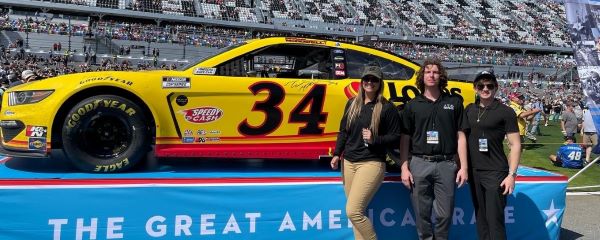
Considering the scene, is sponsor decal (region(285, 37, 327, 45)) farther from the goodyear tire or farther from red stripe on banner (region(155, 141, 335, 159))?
the goodyear tire

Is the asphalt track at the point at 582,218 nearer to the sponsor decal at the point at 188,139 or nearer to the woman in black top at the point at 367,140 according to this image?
the woman in black top at the point at 367,140

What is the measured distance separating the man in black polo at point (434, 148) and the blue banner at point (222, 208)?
0.65 m

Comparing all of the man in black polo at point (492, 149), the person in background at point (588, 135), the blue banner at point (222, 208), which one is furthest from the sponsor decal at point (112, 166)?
the person in background at point (588, 135)

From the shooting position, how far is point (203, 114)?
4156 millimetres

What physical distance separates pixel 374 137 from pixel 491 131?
2.83ft

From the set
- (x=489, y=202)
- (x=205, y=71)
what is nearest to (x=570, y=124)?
(x=489, y=202)

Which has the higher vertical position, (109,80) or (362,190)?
(109,80)

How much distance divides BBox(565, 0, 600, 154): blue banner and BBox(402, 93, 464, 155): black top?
331 cm

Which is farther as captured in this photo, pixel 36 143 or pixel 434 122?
pixel 36 143

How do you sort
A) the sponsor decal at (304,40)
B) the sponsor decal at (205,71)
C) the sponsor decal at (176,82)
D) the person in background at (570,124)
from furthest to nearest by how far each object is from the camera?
the person in background at (570,124) → the sponsor decal at (304,40) → the sponsor decal at (205,71) → the sponsor decal at (176,82)

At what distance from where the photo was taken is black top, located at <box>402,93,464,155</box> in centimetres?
339

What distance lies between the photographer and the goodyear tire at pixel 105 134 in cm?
383

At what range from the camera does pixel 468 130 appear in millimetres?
3477

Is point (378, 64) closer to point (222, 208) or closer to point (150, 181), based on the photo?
point (222, 208)
